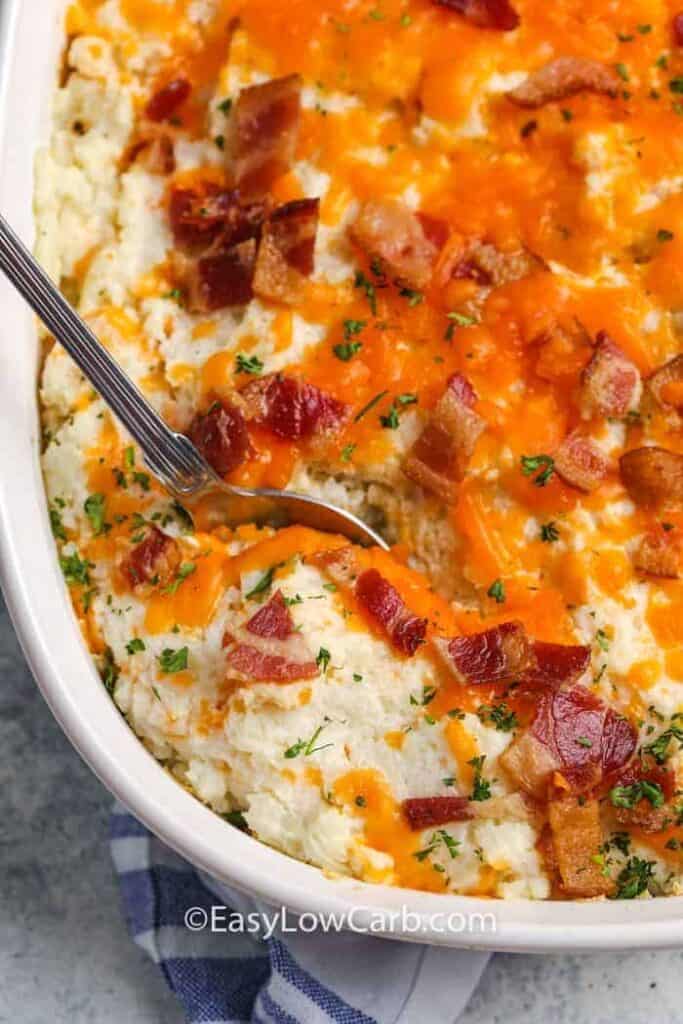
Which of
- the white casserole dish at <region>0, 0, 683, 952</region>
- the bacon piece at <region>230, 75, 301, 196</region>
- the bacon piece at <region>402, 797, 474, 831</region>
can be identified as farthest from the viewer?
the bacon piece at <region>230, 75, 301, 196</region>

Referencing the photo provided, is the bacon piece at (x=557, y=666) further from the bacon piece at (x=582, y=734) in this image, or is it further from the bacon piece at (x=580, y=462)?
the bacon piece at (x=580, y=462)

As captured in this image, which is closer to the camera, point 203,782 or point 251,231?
point 203,782

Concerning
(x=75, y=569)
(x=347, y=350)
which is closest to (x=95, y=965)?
(x=75, y=569)

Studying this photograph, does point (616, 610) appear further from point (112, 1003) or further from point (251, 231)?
point (112, 1003)

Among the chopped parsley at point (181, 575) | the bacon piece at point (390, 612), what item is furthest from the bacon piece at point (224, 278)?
the bacon piece at point (390, 612)

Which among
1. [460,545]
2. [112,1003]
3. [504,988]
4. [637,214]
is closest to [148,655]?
[460,545]

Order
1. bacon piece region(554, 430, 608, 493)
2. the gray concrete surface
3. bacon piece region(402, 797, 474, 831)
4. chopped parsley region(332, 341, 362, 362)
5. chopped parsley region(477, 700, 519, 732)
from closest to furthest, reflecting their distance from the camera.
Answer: bacon piece region(402, 797, 474, 831), chopped parsley region(477, 700, 519, 732), bacon piece region(554, 430, 608, 493), chopped parsley region(332, 341, 362, 362), the gray concrete surface

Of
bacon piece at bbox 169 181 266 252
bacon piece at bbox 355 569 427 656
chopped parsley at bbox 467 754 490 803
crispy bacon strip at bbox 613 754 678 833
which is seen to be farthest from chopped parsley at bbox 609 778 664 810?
bacon piece at bbox 169 181 266 252

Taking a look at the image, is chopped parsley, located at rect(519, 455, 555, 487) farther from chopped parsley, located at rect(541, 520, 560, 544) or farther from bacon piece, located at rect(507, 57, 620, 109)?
bacon piece, located at rect(507, 57, 620, 109)
